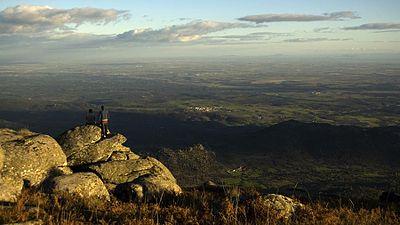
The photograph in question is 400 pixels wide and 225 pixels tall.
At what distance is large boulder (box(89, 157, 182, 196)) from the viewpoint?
22016 millimetres

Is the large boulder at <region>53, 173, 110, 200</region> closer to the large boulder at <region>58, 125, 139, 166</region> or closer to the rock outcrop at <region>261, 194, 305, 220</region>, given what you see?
the large boulder at <region>58, 125, 139, 166</region>

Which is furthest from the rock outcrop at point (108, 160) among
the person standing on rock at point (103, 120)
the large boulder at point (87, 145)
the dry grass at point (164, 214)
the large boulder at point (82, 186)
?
the dry grass at point (164, 214)

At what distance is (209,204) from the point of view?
17.7m

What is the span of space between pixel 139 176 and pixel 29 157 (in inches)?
287

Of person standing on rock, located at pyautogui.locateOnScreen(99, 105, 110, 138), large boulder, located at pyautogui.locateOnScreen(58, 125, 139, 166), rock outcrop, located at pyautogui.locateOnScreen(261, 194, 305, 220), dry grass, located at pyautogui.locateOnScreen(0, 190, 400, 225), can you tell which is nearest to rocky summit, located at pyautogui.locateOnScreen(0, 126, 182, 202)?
large boulder, located at pyautogui.locateOnScreen(58, 125, 139, 166)

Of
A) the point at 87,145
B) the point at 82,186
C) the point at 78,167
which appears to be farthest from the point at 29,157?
the point at 87,145

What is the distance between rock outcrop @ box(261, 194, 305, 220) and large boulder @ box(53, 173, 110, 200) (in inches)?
326

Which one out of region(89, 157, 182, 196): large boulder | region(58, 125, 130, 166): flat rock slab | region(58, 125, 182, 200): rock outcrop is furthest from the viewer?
region(58, 125, 130, 166): flat rock slab

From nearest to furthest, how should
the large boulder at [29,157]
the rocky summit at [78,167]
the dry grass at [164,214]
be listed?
the dry grass at [164,214] → the rocky summit at [78,167] → the large boulder at [29,157]

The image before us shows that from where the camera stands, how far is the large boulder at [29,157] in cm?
2292

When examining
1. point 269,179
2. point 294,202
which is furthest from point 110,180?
point 269,179

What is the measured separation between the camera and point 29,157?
23.9 meters

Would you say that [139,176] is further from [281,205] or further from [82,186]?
[281,205]

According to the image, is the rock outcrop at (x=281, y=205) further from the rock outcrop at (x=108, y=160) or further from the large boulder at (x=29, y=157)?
the large boulder at (x=29, y=157)
